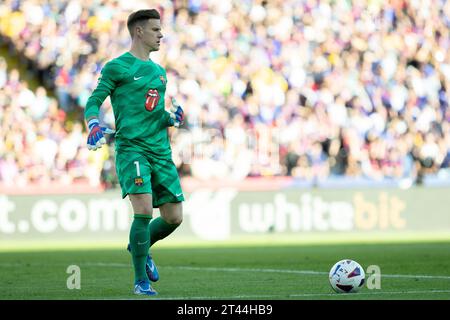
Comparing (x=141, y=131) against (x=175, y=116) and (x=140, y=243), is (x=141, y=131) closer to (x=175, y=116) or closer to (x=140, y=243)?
(x=175, y=116)

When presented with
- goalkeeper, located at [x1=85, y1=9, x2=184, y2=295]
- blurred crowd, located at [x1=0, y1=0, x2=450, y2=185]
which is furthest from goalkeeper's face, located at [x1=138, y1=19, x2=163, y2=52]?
blurred crowd, located at [x1=0, y1=0, x2=450, y2=185]

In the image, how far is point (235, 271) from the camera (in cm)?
1243

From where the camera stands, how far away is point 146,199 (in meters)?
9.23

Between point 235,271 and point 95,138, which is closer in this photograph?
point 95,138

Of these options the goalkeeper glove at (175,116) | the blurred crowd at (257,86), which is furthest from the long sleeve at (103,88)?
the blurred crowd at (257,86)

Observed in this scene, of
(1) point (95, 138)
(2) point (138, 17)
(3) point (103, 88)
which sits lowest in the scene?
(1) point (95, 138)

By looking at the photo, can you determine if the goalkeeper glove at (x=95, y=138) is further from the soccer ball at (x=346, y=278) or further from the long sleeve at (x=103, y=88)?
the soccer ball at (x=346, y=278)

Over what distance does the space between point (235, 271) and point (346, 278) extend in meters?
3.52

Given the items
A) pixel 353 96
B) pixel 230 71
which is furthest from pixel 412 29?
pixel 230 71

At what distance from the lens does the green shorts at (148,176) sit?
30.2 ft

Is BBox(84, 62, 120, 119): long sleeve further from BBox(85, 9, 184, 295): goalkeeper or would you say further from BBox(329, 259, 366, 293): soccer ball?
BBox(329, 259, 366, 293): soccer ball

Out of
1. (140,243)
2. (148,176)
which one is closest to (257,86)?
(148,176)

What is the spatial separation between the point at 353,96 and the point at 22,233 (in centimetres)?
795

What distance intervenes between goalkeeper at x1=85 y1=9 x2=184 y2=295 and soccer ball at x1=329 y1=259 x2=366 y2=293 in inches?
60.5
